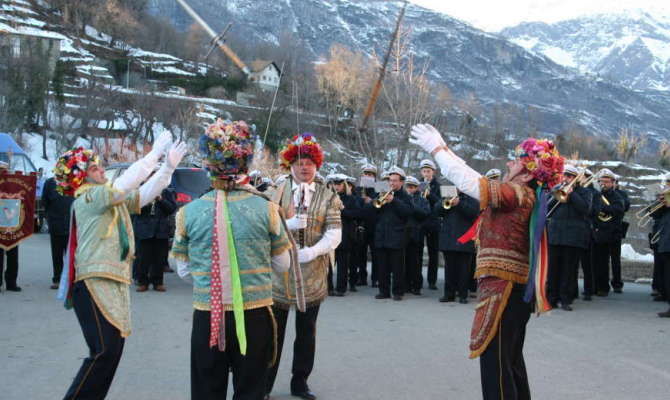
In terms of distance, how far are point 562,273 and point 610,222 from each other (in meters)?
2.03

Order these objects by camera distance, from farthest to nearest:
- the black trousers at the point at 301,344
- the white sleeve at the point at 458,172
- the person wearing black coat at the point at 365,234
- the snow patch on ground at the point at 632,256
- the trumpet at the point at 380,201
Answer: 1. the snow patch on ground at the point at 632,256
2. the person wearing black coat at the point at 365,234
3. the trumpet at the point at 380,201
4. the black trousers at the point at 301,344
5. the white sleeve at the point at 458,172

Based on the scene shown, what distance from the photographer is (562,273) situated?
33.8 ft

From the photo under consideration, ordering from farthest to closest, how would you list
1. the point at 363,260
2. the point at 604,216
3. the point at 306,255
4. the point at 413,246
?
the point at 363,260
the point at 413,246
the point at 604,216
the point at 306,255

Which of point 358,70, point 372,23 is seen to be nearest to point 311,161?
point 358,70

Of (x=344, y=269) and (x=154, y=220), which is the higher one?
(x=154, y=220)

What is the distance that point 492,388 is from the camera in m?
4.43

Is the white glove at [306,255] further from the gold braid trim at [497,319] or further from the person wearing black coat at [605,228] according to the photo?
the person wearing black coat at [605,228]

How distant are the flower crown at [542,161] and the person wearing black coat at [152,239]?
7603 mm

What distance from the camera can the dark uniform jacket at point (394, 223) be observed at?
11.2m

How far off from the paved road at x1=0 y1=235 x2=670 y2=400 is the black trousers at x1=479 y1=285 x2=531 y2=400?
3.71 feet

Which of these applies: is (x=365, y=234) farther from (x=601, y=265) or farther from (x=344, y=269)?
(x=601, y=265)

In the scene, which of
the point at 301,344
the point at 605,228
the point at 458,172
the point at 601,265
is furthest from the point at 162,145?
the point at 601,265

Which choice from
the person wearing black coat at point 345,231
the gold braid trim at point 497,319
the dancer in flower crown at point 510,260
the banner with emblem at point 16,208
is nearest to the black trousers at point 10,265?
the banner with emblem at point 16,208

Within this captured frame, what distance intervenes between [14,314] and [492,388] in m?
6.93
